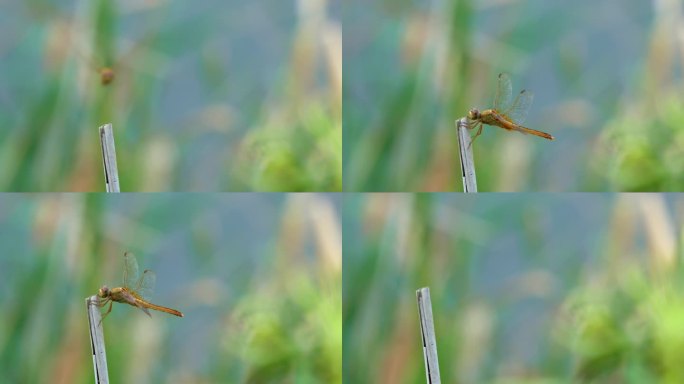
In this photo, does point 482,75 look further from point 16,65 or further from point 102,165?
point 16,65

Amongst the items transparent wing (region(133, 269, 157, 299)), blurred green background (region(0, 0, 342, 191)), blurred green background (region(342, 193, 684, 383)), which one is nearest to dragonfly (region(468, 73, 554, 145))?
blurred green background (region(342, 193, 684, 383))

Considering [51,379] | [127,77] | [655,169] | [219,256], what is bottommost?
[51,379]

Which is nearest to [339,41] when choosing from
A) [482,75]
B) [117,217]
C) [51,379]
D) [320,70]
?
[320,70]

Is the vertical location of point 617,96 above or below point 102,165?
above

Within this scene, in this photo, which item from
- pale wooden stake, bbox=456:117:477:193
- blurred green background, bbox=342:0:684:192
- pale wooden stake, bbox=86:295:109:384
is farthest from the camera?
blurred green background, bbox=342:0:684:192

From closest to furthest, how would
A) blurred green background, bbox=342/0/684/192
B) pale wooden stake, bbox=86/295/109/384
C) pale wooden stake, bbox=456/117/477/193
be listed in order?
pale wooden stake, bbox=86/295/109/384
pale wooden stake, bbox=456/117/477/193
blurred green background, bbox=342/0/684/192

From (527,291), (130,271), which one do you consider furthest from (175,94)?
(527,291)

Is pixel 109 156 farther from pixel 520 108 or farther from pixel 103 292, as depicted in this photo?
pixel 520 108

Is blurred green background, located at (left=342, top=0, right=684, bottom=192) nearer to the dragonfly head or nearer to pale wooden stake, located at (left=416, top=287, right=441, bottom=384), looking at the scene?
pale wooden stake, located at (left=416, top=287, right=441, bottom=384)
